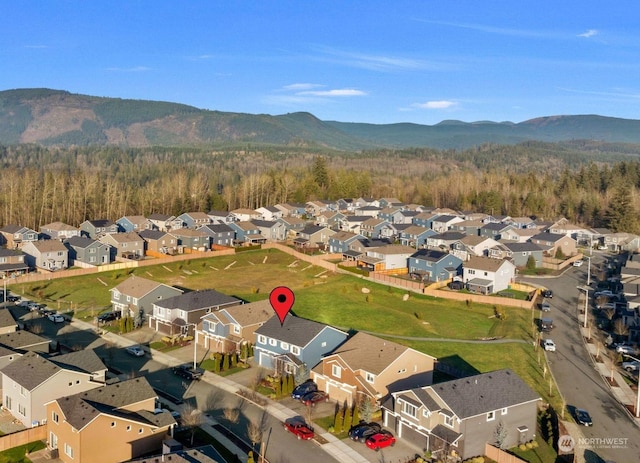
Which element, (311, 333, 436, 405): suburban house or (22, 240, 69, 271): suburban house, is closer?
(311, 333, 436, 405): suburban house

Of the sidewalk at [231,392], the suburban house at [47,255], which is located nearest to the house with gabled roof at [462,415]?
the sidewalk at [231,392]

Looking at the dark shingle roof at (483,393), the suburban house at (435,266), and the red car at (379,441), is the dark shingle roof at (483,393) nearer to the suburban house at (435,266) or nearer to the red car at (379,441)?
the red car at (379,441)

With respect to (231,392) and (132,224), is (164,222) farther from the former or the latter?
(231,392)

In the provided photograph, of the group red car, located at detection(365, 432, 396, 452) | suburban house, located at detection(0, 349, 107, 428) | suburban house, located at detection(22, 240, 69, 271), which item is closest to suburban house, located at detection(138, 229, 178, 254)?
suburban house, located at detection(22, 240, 69, 271)

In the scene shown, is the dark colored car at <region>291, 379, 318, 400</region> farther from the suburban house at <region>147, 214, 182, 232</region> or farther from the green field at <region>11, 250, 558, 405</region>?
the suburban house at <region>147, 214, 182, 232</region>

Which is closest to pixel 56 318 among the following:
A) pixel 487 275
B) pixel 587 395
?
pixel 587 395
